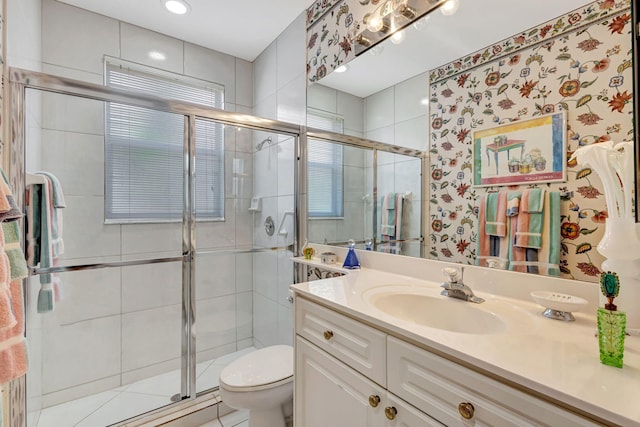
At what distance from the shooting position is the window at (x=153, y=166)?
1.80 metres

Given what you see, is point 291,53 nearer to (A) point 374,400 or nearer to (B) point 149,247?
(B) point 149,247

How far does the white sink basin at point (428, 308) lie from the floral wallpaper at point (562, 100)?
0.76 ft

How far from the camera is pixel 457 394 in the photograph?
66 cm

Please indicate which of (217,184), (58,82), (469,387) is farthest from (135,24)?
(469,387)

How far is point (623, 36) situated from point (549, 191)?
449 millimetres

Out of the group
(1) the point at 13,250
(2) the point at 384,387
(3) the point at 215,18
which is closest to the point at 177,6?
(3) the point at 215,18

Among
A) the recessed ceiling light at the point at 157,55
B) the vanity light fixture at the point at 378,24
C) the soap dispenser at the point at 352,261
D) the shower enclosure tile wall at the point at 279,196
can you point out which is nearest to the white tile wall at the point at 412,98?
the vanity light fixture at the point at 378,24

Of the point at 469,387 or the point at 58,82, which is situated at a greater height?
the point at 58,82

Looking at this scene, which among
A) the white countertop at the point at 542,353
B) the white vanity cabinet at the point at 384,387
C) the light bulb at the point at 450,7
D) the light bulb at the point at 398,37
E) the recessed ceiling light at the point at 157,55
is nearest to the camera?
the white countertop at the point at 542,353

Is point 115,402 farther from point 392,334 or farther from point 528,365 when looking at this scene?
point 528,365

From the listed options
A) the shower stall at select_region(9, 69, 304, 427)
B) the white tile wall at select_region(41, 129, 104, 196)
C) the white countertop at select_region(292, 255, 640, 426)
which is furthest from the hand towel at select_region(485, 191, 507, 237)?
the white tile wall at select_region(41, 129, 104, 196)

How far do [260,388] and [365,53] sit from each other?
1.79 meters

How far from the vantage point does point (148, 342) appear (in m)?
1.99

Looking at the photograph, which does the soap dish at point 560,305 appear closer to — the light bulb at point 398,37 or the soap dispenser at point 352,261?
the soap dispenser at point 352,261
